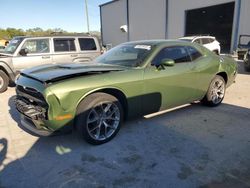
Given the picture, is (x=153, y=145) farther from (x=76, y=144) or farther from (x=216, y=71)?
(x=216, y=71)

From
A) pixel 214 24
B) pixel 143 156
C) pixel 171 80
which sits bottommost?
pixel 143 156

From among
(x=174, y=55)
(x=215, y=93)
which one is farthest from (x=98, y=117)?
(x=215, y=93)

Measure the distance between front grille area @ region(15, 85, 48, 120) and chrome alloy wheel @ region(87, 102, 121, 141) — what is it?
0.65 meters

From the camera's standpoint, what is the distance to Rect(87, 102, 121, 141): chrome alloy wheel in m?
3.58

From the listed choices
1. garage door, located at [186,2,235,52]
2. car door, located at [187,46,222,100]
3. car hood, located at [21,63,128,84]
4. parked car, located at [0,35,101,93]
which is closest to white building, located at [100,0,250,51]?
garage door, located at [186,2,235,52]

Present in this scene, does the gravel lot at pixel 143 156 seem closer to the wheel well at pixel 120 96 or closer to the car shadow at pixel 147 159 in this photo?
the car shadow at pixel 147 159

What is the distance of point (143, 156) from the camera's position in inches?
130

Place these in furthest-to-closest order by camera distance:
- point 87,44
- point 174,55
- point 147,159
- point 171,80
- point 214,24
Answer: point 214,24 < point 87,44 < point 174,55 < point 171,80 < point 147,159

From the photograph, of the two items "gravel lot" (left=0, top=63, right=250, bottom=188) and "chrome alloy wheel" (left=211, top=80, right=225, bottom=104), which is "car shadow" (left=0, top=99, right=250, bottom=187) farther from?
"chrome alloy wheel" (left=211, top=80, right=225, bottom=104)

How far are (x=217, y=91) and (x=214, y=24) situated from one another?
85.6 ft

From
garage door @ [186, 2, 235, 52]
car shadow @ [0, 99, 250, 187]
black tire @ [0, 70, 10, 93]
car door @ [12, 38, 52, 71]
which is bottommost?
car shadow @ [0, 99, 250, 187]

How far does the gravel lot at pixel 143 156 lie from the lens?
2783 mm

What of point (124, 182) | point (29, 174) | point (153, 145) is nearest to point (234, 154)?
point (153, 145)

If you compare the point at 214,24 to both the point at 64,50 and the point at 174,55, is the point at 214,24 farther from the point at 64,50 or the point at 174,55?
the point at 174,55
